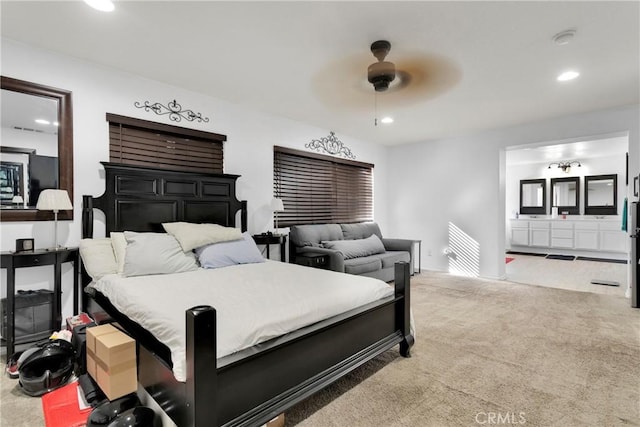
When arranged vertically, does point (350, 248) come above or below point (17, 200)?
below

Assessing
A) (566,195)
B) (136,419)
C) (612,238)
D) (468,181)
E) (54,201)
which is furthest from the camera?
(566,195)

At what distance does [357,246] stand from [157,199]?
9.20ft

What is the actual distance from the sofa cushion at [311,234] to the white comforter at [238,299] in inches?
66.3

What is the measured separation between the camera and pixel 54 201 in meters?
2.59

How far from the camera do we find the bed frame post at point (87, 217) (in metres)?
2.91

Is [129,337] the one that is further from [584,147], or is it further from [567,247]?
[567,247]

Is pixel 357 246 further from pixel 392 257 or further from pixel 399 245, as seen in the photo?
pixel 399 245

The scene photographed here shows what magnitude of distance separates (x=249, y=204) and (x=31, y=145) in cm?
223

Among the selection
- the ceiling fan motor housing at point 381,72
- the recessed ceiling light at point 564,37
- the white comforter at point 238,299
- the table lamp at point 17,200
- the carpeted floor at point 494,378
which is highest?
the recessed ceiling light at point 564,37

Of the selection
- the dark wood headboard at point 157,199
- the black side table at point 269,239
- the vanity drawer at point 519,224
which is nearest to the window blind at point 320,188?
the black side table at point 269,239

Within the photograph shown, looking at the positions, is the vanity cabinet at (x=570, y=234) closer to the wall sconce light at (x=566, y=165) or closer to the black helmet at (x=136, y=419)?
the wall sconce light at (x=566, y=165)

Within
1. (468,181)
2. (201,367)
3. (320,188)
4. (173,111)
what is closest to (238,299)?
(201,367)

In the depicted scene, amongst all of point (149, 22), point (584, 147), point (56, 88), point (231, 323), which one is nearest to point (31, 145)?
point (56, 88)

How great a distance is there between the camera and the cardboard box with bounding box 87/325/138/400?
1771 mm
